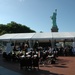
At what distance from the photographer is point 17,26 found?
225ft

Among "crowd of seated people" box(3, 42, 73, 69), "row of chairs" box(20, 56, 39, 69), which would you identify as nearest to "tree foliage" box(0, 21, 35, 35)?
"crowd of seated people" box(3, 42, 73, 69)

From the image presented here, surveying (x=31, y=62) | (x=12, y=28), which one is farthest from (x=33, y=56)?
(x=12, y=28)

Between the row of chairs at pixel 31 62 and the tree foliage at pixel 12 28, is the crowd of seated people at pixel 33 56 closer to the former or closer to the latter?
the row of chairs at pixel 31 62

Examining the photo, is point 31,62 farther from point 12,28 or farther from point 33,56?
point 12,28

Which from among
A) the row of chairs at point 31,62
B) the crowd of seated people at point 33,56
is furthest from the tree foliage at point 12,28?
the row of chairs at point 31,62

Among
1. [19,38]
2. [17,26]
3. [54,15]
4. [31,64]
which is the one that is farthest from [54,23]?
[31,64]

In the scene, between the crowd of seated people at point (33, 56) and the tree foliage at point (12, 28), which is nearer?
the crowd of seated people at point (33, 56)

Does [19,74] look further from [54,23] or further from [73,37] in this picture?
[54,23]

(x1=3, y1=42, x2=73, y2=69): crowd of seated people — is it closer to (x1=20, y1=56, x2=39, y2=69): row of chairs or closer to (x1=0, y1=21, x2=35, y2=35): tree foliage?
(x1=20, y1=56, x2=39, y2=69): row of chairs

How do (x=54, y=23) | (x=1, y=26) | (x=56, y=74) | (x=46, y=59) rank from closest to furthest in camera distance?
(x=56, y=74), (x=46, y=59), (x=54, y=23), (x=1, y=26)

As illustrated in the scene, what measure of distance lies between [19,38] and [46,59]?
11661 mm

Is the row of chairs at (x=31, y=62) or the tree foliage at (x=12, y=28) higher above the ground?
the tree foliage at (x=12, y=28)

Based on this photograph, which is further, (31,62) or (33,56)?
(33,56)

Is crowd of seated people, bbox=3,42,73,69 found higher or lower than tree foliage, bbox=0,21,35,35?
Answer: lower
